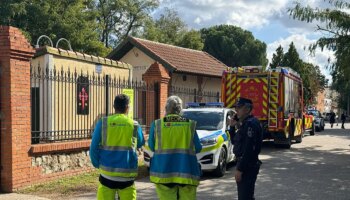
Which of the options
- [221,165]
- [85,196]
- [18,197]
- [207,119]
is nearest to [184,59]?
[207,119]

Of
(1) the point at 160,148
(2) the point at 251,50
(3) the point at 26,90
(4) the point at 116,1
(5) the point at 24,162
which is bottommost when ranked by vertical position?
(5) the point at 24,162

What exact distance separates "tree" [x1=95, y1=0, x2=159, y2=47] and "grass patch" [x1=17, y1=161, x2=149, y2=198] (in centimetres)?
4141

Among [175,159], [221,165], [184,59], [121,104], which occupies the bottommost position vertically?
[221,165]

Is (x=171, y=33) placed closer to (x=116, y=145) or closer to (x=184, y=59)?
(x=184, y=59)

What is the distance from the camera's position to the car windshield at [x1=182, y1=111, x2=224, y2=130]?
39.8 feet

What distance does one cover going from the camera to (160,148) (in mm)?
5320

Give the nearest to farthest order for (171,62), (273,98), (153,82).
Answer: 1. (153,82)
2. (273,98)
3. (171,62)

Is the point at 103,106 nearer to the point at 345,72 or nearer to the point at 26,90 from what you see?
the point at 26,90

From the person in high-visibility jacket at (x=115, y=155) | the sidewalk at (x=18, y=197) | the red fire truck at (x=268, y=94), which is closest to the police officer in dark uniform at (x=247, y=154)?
the person in high-visibility jacket at (x=115, y=155)

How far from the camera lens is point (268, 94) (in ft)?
55.9

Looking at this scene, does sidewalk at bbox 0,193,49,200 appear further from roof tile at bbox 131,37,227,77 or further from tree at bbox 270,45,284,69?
tree at bbox 270,45,284,69

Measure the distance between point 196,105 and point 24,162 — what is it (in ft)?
19.2

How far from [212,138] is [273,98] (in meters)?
6.59

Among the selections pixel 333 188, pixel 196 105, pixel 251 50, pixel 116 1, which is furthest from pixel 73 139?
pixel 251 50
